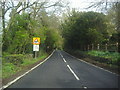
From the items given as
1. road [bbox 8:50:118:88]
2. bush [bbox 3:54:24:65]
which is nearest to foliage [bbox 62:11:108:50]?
bush [bbox 3:54:24:65]

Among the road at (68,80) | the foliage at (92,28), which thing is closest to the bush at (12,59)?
the road at (68,80)

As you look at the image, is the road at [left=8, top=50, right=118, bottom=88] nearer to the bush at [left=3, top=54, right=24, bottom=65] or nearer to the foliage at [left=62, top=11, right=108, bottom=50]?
the bush at [left=3, top=54, right=24, bottom=65]

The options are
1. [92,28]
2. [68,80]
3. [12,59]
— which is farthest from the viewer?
[92,28]

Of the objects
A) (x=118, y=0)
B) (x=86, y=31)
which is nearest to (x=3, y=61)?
(x=118, y=0)

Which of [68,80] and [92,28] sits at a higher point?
[92,28]

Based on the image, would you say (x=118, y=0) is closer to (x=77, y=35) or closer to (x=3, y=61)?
(x=3, y=61)

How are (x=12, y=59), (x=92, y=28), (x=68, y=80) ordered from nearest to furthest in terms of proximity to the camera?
(x=68, y=80) → (x=12, y=59) → (x=92, y=28)

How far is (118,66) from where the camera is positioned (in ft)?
60.6

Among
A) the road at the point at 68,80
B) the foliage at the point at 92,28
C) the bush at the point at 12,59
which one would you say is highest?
the foliage at the point at 92,28

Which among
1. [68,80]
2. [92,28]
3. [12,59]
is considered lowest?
[68,80]

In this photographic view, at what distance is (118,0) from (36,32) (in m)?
20.9

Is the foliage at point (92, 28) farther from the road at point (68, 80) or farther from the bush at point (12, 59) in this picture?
the road at point (68, 80)

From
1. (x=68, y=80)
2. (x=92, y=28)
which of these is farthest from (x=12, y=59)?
(x=92, y=28)

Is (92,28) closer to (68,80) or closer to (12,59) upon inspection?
(12,59)
